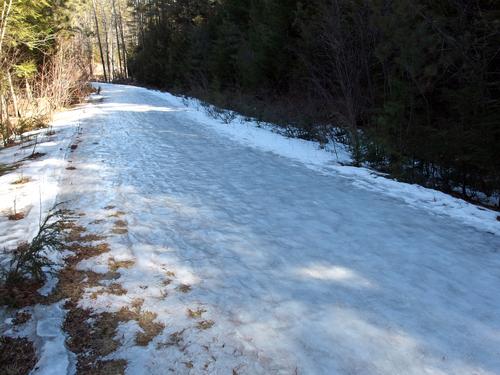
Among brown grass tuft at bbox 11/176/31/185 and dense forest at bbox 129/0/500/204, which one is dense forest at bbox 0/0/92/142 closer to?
brown grass tuft at bbox 11/176/31/185

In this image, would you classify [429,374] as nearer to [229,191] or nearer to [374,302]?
[374,302]

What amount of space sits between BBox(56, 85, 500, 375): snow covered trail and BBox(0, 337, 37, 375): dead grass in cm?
54

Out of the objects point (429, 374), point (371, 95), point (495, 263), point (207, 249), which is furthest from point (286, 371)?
point (371, 95)

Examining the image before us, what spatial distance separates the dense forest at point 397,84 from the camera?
630 cm

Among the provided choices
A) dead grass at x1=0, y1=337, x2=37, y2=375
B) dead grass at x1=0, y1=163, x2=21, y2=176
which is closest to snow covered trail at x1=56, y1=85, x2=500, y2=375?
dead grass at x1=0, y1=337, x2=37, y2=375

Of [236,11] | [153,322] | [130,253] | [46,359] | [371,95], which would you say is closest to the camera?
[46,359]

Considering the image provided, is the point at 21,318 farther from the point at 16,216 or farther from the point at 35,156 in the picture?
the point at 35,156

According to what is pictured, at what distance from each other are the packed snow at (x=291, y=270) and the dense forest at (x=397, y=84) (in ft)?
3.51

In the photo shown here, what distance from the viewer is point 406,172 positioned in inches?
283

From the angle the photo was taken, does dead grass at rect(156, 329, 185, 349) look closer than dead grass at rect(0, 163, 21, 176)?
Yes

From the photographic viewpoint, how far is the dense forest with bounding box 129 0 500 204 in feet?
20.7

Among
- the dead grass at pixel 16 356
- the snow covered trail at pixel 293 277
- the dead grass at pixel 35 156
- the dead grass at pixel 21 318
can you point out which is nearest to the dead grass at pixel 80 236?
the snow covered trail at pixel 293 277

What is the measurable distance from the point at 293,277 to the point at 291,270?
0.14 metres

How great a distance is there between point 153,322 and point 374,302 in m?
1.79
